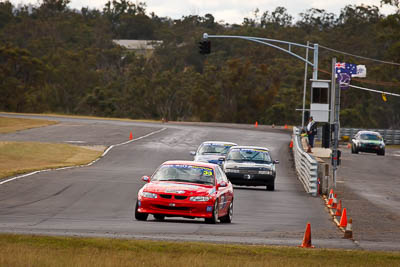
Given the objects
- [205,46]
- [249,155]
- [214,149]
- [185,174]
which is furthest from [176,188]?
[205,46]

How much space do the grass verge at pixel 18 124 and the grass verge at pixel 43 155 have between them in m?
16.7

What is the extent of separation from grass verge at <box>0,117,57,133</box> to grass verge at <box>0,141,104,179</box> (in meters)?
16.7

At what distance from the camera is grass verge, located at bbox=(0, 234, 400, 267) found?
10.6m

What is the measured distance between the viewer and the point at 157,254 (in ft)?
38.1

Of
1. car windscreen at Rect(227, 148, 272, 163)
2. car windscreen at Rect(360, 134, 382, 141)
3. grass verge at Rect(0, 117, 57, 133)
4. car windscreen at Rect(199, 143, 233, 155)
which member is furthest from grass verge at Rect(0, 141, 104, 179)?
car windscreen at Rect(360, 134, 382, 141)

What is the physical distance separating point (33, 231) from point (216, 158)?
16390 millimetres

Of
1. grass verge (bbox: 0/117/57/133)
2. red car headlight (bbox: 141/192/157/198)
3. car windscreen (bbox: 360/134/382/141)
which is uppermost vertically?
red car headlight (bbox: 141/192/157/198)

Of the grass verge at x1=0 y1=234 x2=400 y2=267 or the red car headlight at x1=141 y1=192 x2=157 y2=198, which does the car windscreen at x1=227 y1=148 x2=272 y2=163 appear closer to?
the red car headlight at x1=141 y1=192 x2=157 y2=198

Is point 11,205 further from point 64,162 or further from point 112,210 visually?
point 64,162

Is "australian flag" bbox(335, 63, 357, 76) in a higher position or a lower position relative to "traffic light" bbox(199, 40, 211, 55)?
lower

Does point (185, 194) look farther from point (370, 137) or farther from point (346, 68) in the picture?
point (346, 68)

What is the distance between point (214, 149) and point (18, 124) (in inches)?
1672

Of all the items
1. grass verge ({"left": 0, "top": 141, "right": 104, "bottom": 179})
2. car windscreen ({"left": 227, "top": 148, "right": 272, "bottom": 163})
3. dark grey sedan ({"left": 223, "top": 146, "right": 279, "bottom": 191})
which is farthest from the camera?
grass verge ({"left": 0, "top": 141, "right": 104, "bottom": 179})

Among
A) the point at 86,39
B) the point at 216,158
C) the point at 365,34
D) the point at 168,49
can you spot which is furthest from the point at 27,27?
the point at 216,158
